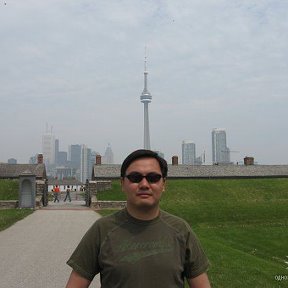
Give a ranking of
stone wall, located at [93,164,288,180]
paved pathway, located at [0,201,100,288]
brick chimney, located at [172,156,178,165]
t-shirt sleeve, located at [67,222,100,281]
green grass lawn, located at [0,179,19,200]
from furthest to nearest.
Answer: brick chimney, located at [172,156,178,165]
stone wall, located at [93,164,288,180]
green grass lawn, located at [0,179,19,200]
paved pathway, located at [0,201,100,288]
t-shirt sleeve, located at [67,222,100,281]

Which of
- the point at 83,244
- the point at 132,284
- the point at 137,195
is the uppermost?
the point at 137,195

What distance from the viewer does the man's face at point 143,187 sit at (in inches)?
116

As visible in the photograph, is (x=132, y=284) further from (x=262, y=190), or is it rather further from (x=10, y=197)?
(x=262, y=190)

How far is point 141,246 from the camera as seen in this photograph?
2.80 meters

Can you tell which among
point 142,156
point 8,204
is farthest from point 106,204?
point 142,156

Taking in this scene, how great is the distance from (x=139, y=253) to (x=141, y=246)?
5 centimetres

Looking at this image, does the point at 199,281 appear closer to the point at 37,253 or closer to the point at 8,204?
the point at 37,253

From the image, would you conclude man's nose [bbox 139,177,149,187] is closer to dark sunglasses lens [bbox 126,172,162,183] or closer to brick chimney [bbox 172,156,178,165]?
dark sunglasses lens [bbox 126,172,162,183]

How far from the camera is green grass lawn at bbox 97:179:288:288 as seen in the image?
30.7 ft

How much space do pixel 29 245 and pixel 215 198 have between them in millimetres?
24715

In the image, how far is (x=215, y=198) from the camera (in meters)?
36.4

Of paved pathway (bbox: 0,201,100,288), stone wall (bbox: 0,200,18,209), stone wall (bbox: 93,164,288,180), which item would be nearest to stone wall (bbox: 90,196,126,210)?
stone wall (bbox: 0,200,18,209)

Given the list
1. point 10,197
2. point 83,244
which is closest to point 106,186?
point 10,197

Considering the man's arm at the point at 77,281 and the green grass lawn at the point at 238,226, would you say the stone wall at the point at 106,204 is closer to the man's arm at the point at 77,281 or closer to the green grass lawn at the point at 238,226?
the green grass lawn at the point at 238,226
